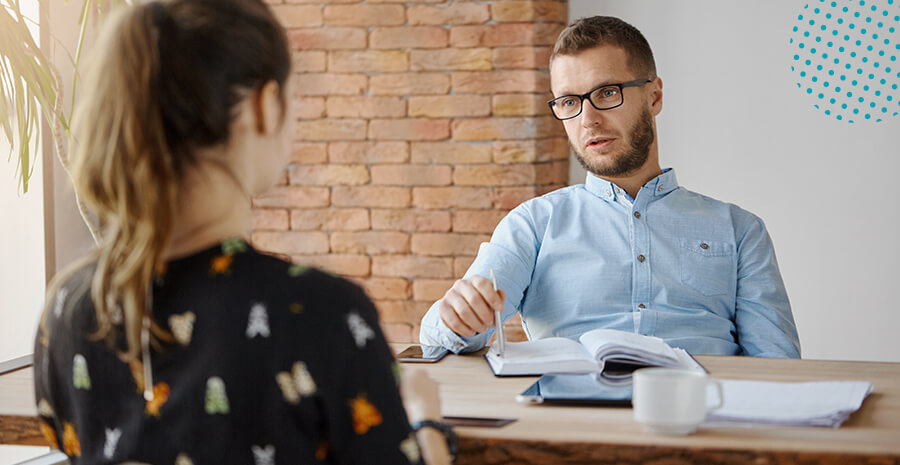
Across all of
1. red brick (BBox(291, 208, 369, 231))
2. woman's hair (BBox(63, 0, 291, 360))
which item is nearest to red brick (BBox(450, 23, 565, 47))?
red brick (BBox(291, 208, 369, 231))

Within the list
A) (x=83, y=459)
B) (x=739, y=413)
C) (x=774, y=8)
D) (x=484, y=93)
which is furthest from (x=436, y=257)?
(x=83, y=459)

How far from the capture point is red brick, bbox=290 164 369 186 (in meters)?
3.11

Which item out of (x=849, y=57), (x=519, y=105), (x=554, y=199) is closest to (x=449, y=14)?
(x=519, y=105)

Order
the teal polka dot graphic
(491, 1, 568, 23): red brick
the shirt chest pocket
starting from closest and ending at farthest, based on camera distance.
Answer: the shirt chest pocket, the teal polka dot graphic, (491, 1, 568, 23): red brick

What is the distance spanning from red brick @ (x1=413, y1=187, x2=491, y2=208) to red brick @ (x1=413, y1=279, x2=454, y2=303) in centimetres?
27

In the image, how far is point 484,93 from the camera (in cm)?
296

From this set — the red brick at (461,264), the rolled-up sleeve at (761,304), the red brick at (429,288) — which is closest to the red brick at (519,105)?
the red brick at (461,264)

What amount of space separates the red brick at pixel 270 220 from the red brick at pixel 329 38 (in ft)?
2.00

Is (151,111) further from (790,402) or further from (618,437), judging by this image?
(790,402)

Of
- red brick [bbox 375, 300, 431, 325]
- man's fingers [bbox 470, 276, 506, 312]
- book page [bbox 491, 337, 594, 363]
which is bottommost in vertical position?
red brick [bbox 375, 300, 431, 325]

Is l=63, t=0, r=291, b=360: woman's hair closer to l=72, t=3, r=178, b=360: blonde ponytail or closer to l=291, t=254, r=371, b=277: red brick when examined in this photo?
l=72, t=3, r=178, b=360: blonde ponytail

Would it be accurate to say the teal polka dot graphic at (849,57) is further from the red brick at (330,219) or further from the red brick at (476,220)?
the red brick at (330,219)

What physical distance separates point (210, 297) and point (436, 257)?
2308mm

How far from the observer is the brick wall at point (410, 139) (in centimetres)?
294
